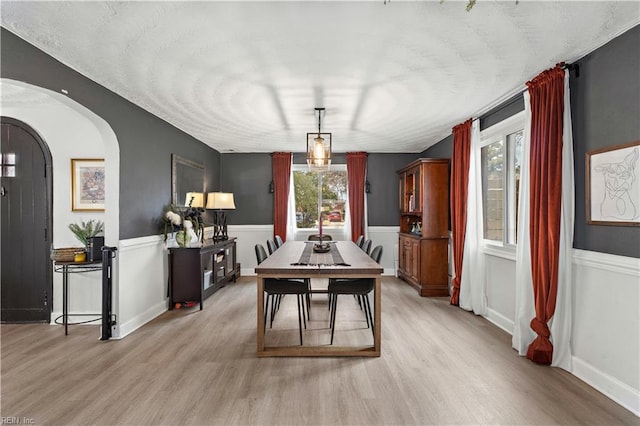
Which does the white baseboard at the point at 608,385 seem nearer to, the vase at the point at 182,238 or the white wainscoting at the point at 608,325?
the white wainscoting at the point at 608,325

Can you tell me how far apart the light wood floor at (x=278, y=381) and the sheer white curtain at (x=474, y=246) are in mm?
527

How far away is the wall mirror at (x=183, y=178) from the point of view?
486cm

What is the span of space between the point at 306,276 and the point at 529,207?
215 centimetres

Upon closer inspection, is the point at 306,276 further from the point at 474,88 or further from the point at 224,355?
the point at 474,88

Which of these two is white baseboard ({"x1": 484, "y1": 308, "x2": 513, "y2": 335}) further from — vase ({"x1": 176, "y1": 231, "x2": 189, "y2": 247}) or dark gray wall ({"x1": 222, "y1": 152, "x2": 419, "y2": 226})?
vase ({"x1": 176, "y1": 231, "x2": 189, "y2": 247})

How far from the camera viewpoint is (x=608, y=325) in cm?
250

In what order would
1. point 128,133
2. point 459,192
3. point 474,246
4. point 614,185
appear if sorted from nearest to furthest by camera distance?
point 614,185 < point 128,133 < point 474,246 < point 459,192

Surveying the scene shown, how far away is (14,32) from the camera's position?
2393 millimetres

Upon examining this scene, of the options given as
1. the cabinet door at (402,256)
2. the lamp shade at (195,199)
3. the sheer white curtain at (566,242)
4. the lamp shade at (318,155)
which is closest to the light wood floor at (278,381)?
the sheer white curtain at (566,242)

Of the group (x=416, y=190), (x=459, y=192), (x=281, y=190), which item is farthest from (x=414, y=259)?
(x=281, y=190)

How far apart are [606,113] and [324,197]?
5.16 m

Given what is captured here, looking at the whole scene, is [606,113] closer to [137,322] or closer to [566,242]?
[566,242]

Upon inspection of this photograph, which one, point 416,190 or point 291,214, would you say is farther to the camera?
point 291,214

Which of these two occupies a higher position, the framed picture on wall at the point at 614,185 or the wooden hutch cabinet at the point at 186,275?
the framed picture on wall at the point at 614,185
